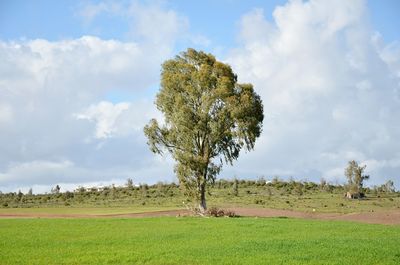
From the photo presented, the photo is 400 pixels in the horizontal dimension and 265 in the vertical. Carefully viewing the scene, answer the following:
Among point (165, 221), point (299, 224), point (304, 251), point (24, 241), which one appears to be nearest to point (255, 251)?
point (304, 251)

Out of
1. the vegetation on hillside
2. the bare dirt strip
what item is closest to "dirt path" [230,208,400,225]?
the bare dirt strip

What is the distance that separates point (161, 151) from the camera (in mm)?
56375

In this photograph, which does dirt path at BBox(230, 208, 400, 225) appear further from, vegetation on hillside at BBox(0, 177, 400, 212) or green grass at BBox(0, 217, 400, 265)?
green grass at BBox(0, 217, 400, 265)

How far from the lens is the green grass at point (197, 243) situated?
2328 cm

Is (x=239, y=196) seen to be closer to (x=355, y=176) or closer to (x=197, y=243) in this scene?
(x=355, y=176)

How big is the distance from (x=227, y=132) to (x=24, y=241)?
92.0ft

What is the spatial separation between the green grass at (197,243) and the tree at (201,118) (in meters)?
12.8

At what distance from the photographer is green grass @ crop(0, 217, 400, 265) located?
23.3 metres

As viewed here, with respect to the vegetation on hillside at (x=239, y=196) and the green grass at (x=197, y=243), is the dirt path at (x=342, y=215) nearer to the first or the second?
the vegetation on hillside at (x=239, y=196)

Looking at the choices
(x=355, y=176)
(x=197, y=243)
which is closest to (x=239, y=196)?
(x=355, y=176)

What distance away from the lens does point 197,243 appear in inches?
1137

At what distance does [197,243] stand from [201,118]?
2595cm

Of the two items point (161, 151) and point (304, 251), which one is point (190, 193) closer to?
point (161, 151)

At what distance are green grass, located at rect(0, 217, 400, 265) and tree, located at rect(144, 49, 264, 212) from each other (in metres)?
12.8
